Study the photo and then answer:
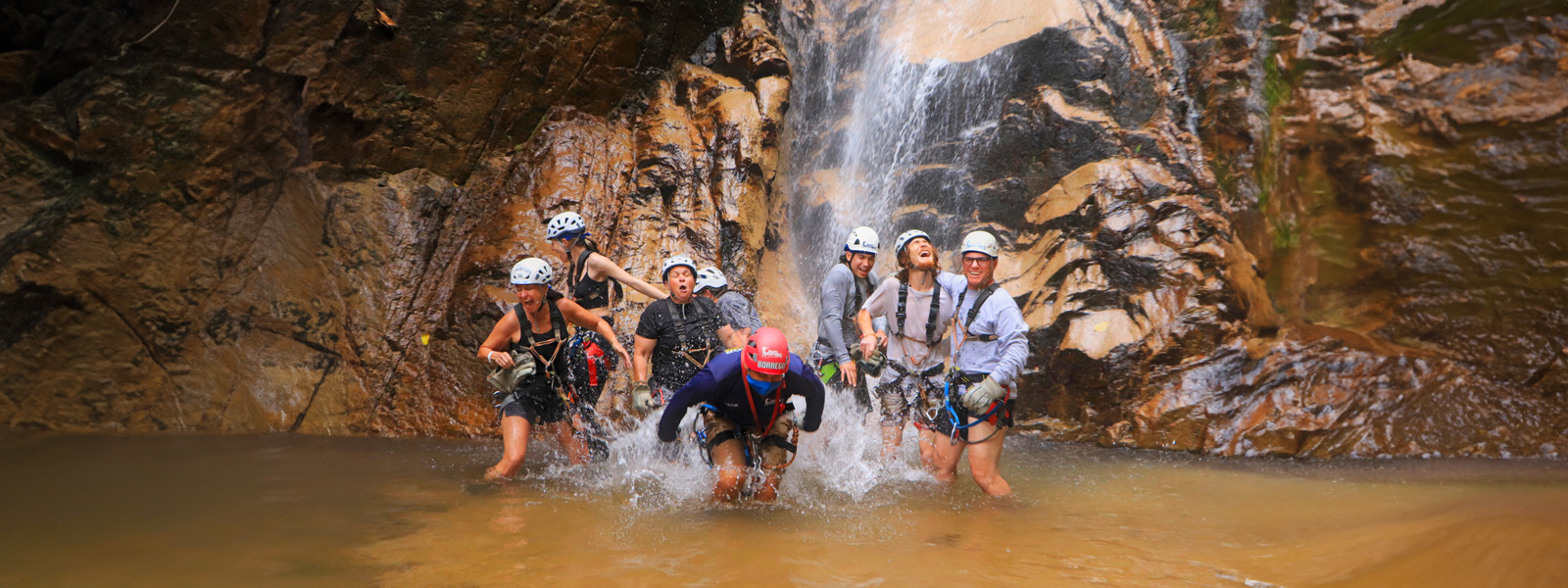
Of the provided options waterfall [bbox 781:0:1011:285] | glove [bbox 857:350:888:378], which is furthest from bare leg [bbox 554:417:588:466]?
waterfall [bbox 781:0:1011:285]

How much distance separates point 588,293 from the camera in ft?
23.6

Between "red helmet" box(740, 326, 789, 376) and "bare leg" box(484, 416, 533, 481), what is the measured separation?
1.97 m

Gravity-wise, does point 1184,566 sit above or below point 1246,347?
below

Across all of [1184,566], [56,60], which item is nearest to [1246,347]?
[1184,566]

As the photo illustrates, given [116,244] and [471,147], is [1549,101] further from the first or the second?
[116,244]

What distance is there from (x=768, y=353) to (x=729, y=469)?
2.86 feet

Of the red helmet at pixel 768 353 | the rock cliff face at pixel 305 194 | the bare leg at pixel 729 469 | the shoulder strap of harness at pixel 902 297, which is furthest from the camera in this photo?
the rock cliff face at pixel 305 194

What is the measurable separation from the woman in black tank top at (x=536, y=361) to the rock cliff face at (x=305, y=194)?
7.28 feet

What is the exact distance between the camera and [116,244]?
8.27m

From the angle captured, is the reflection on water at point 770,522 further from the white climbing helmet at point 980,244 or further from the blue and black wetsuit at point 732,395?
the white climbing helmet at point 980,244

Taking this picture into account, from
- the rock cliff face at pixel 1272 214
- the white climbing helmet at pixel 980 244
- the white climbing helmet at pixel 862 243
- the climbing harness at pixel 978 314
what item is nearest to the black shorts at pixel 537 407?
the white climbing helmet at pixel 862 243

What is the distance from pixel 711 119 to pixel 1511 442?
27.4 feet

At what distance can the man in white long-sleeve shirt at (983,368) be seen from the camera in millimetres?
5449

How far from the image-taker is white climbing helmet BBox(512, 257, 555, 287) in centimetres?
606
